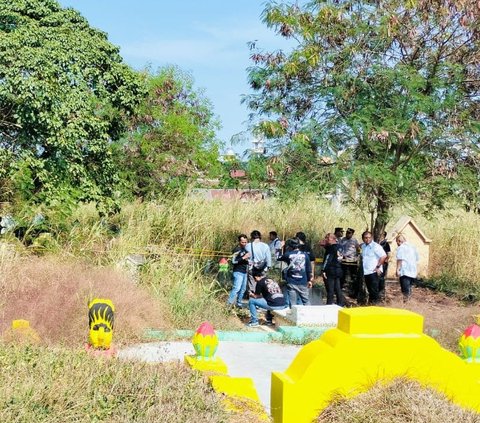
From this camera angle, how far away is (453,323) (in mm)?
10242

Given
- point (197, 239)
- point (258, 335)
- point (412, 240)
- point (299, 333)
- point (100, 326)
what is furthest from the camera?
point (412, 240)

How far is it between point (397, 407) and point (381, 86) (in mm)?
9939

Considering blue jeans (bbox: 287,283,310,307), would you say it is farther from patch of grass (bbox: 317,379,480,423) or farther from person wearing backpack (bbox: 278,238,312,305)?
patch of grass (bbox: 317,379,480,423)

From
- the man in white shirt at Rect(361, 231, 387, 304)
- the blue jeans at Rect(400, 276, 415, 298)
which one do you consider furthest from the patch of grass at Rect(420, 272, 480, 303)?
the man in white shirt at Rect(361, 231, 387, 304)

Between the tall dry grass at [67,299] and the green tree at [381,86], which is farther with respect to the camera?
the green tree at [381,86]

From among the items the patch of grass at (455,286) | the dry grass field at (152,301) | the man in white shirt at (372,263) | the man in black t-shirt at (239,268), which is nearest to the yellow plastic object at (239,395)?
the dry grass field at (152,301)

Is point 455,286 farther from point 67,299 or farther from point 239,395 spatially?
point 239,395

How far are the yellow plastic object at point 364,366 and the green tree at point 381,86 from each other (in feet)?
25.9

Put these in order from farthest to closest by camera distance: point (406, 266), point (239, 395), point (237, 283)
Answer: point (406, 266) → point (237, 283) → point (239, 395)

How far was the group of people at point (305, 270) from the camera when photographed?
11945 millimetres

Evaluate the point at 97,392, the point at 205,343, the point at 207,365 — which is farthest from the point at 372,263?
the point at 97,392

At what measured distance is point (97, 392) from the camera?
4859 millimetres

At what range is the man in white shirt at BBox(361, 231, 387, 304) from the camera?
13203 mm

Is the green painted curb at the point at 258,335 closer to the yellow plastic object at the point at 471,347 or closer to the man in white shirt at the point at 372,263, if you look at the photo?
the man in white shirt at the point at 372,263
